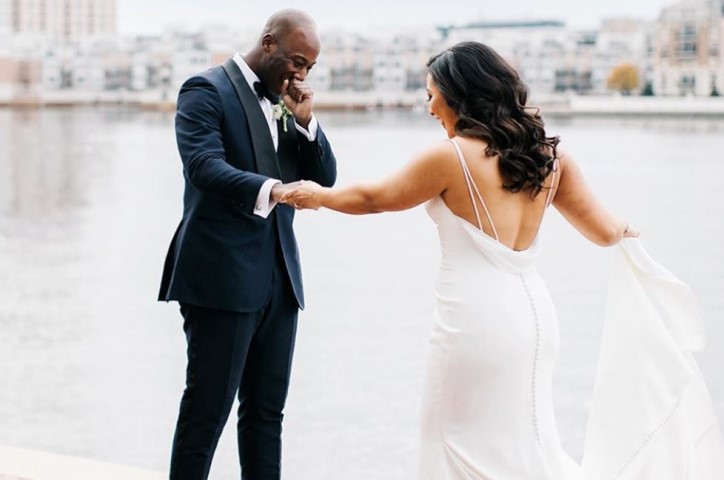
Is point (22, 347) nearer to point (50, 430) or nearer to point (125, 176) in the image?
point (50, 430)

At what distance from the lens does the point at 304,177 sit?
8.82 feet

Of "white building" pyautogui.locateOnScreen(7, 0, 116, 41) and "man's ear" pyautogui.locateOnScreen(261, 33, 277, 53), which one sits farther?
"white building" pyautogui.locateOnScreen(7, 0, 116, 41)

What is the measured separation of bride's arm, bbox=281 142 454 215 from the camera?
2.29 metres

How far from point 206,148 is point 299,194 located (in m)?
0.22

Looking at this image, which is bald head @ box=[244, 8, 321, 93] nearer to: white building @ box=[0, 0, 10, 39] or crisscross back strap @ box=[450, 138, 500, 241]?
crisscross back strap @ box=[450, 138, 500, 241]

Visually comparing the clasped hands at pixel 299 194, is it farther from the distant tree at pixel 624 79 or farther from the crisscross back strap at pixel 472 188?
the distant tree at pixel 624 79

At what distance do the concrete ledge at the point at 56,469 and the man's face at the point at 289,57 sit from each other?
1241mm

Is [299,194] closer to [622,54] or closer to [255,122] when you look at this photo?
[255,122]

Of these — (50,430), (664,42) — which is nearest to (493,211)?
(50,430)

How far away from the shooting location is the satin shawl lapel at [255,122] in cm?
254

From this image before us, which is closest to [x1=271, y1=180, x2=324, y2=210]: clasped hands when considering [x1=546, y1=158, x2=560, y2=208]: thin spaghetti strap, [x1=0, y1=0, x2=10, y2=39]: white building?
[x1=546, y1=158, x2=560, y2=208]: thin spaghetti strap

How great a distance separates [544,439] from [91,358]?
4.51 m

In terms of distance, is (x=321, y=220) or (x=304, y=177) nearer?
(x=304, y=177)

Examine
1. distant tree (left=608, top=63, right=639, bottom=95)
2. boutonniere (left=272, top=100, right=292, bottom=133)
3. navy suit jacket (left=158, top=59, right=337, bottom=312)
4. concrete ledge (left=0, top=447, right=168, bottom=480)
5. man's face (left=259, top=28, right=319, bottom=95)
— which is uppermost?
man's face (left=259, top=28, right=319, bottom=95)
